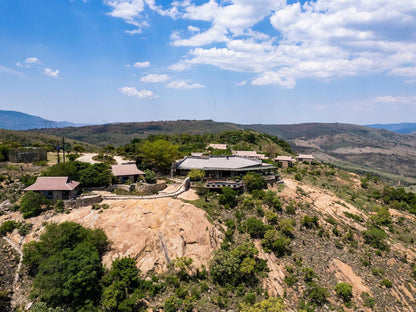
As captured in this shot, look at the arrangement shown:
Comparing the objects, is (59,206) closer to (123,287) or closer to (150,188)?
(150,188)

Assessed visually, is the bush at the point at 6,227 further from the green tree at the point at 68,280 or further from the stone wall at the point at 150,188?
the stone wall at the point at 150,188

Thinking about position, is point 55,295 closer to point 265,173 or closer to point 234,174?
point 234,174

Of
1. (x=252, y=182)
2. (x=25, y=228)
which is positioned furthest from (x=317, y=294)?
(x=25, y=228)

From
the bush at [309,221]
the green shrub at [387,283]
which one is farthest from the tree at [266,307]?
the green shrub at [387,283]

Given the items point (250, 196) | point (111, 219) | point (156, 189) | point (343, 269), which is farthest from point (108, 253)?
point (343, 269)

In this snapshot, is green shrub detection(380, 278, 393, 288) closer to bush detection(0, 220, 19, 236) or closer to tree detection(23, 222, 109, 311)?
tree detection(23, 222, 109, 311)

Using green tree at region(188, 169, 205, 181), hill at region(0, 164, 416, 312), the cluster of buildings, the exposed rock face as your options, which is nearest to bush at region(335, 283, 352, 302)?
hill at region(0, 164, 416, 312)
